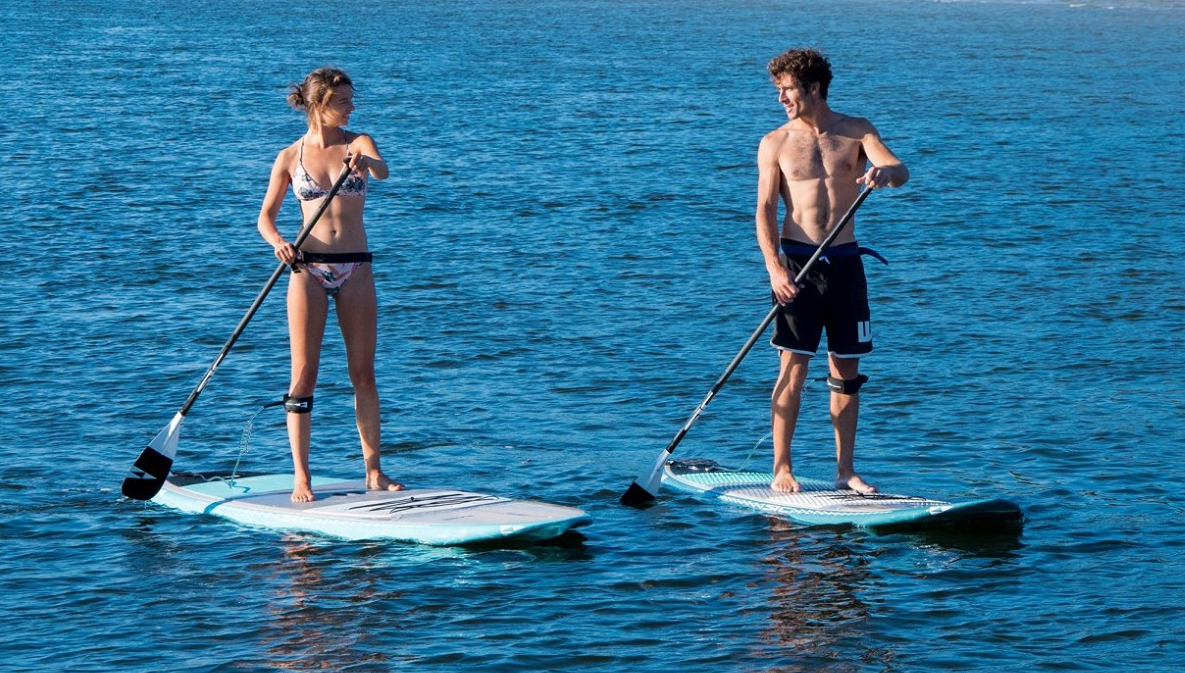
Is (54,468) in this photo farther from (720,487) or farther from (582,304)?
(582,304)

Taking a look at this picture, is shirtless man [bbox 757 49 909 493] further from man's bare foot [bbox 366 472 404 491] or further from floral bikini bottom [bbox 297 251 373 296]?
man's bare foot [bbox 366 472 404 491]

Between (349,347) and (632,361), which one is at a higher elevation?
(349,347)

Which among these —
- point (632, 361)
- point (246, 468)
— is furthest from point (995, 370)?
point (246, 468)

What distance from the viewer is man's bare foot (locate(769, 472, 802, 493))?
978 cm

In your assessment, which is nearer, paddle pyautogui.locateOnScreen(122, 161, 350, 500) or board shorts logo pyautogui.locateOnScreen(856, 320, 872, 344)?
board shorts logo pyautogui.locateOnScreen(856, 320, 872, 344)

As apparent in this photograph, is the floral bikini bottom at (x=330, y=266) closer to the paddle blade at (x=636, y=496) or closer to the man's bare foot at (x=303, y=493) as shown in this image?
the man's bare foot at (x=303, y=493)

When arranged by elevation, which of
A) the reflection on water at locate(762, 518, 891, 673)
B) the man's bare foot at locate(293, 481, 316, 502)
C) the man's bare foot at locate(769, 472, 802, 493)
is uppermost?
the man's bare foot at locate(293, 481, 316, 502)

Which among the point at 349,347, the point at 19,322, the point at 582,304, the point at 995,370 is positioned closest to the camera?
the point at 349,347

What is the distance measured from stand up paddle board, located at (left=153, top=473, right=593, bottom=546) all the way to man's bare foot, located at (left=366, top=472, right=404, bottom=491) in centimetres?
5

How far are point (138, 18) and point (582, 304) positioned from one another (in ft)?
155

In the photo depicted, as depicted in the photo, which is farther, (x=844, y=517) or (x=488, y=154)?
(x=488, y=154)

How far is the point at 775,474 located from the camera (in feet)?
32.4

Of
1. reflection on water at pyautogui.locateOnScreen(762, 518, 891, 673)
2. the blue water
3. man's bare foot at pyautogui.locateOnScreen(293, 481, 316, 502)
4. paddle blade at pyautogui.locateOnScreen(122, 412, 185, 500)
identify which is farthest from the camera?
paddle blade at pyautogui.locateOnScreen(122, 412, 185, 500)

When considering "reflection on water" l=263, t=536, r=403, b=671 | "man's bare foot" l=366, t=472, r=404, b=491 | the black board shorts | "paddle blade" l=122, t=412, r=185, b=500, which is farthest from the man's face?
Answer: "paddle blade" l=122, t=412, r=185, b=500
